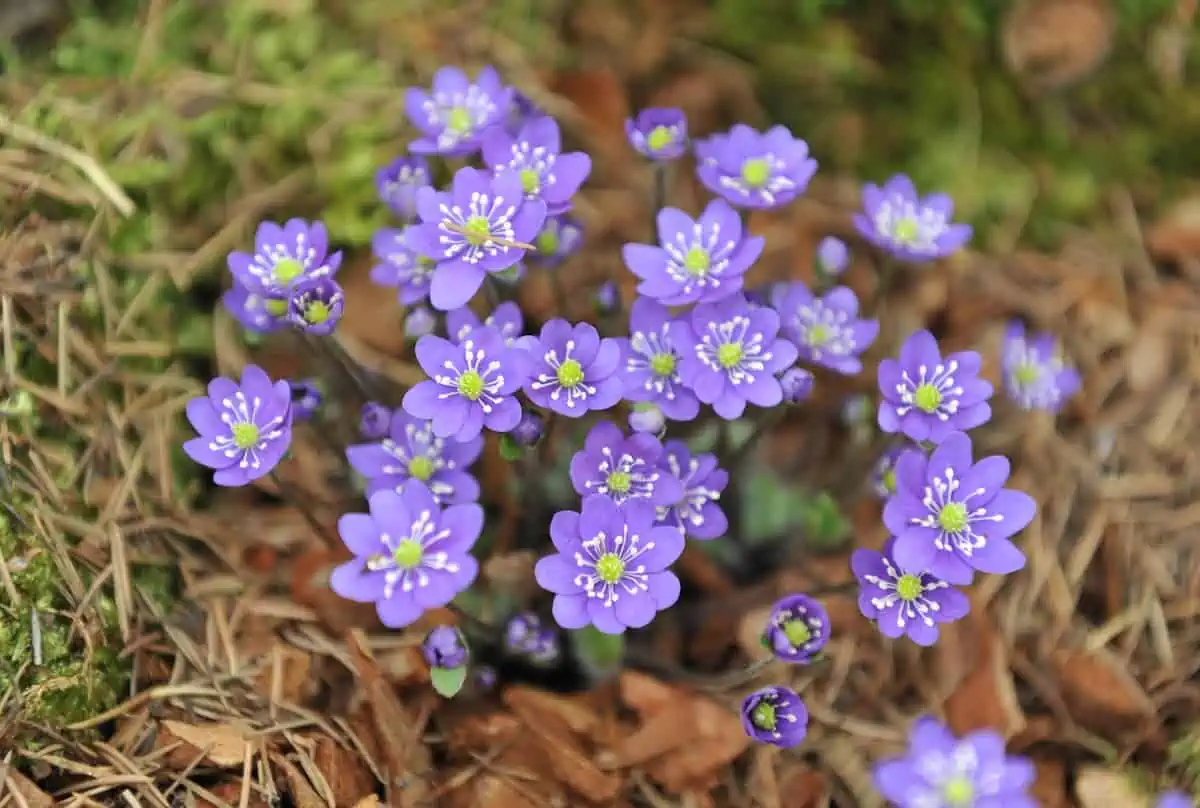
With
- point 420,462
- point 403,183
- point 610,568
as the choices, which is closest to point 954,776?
point 610,568

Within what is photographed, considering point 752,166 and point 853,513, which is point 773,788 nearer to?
point 853,513

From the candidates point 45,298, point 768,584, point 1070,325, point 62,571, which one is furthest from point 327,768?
point 1070,325

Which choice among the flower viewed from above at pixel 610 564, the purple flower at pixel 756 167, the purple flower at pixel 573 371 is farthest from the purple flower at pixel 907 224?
the flower viewed from above at pixel 610 564

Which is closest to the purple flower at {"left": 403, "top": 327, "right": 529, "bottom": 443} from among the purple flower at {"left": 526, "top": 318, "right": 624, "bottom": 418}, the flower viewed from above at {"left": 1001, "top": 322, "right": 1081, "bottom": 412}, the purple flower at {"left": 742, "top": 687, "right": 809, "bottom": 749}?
the purple flower at {"left": 526, "top": 318, "right": 624, "bottom": 418}

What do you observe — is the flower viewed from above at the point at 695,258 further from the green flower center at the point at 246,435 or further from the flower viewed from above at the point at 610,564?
the green flower center at the point at 246,435

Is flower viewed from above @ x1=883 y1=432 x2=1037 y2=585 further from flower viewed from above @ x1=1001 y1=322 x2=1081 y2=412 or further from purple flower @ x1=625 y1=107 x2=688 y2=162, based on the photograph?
purple flower @ x1=625 y1=107 x2=688 y2=162

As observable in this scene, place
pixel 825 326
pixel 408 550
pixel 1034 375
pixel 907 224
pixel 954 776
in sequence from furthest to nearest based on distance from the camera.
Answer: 1. pixel 1034 375
2. pixel 907 224
3. pixel 825 326
4. pixel 408 550
5. pixel 954 776

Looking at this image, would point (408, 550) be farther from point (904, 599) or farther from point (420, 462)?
point (904, 599)
